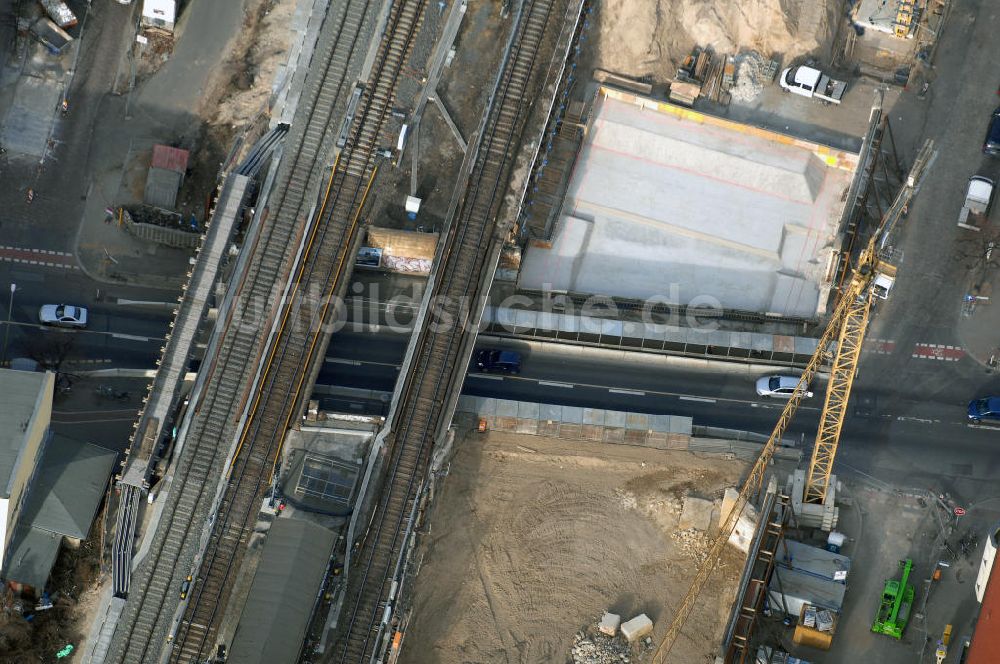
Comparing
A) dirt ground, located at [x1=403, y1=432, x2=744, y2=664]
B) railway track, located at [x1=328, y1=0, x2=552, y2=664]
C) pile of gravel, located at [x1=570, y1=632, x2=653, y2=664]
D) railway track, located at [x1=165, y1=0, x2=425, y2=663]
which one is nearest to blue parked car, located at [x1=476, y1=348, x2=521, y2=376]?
railway track, located at [x1=328, y1=0, x2=552, y2=664]

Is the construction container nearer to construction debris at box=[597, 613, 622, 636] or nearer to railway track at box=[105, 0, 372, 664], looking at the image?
construction debris at box=[597, 613, 622, 636]

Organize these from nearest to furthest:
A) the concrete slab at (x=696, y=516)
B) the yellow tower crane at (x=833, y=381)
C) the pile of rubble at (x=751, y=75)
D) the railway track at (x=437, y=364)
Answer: the yellow tower crane at (x=833, y=381) → the railway track at (x=437, y=364) → the concrete slab at (x=696, y=516) → the pile of rubble at (x=751, y=75)

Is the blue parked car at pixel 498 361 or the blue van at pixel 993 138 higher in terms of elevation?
the blue van at pixel 993 138

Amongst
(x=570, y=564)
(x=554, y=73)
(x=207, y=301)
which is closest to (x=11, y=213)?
(x=207, y=301)

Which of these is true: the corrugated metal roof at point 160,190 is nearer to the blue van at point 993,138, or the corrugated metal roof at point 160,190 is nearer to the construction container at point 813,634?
the construction container at point 813,634

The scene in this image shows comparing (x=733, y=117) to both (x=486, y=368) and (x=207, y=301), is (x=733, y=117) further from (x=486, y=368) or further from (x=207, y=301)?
(x=207, y=301)

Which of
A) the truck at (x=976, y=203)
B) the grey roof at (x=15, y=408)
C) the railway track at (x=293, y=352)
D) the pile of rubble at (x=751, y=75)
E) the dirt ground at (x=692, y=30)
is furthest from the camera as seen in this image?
the pile of rubble at (x=751, y=75)

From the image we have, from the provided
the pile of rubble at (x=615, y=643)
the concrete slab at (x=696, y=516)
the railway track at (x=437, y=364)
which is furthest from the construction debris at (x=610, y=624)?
the railway track at (x=437, y=364)
